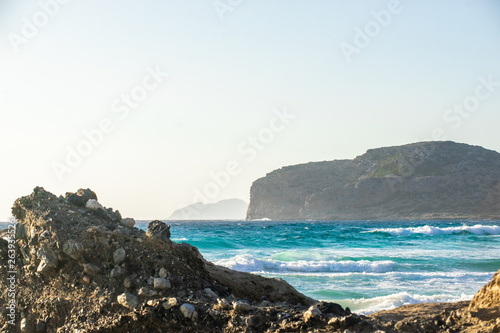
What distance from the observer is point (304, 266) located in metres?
17.8

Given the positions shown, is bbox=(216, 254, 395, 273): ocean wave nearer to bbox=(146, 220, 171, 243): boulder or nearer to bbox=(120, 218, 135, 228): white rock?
bbox=(120, 218, 135, 228): white rock

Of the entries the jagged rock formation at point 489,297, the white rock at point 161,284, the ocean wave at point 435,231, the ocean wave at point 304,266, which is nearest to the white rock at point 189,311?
the white rock at point 161,284

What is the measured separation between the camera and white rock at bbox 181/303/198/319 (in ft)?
12.3

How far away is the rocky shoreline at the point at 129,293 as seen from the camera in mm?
3662

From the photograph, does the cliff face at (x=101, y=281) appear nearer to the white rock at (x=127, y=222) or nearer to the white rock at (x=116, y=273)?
the white rock at (x=116, y=273)

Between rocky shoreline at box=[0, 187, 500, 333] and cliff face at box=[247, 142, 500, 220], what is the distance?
368ft

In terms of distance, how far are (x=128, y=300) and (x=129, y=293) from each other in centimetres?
8

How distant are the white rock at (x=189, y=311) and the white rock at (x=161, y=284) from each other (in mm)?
321

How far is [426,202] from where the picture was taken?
112625 millimetres

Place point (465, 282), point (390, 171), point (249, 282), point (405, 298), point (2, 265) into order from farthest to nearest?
1. point (390, 171)
2. point (465, 282)
3. point (405, 298)
4. point (249, 282)
5. point (2, 265)

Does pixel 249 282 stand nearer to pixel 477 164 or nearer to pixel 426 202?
pixel 426 202

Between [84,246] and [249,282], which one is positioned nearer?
[84,246]

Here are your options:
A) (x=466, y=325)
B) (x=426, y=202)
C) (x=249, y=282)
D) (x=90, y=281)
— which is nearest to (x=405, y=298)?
(x=249, y=282)

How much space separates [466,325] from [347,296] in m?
7.60
